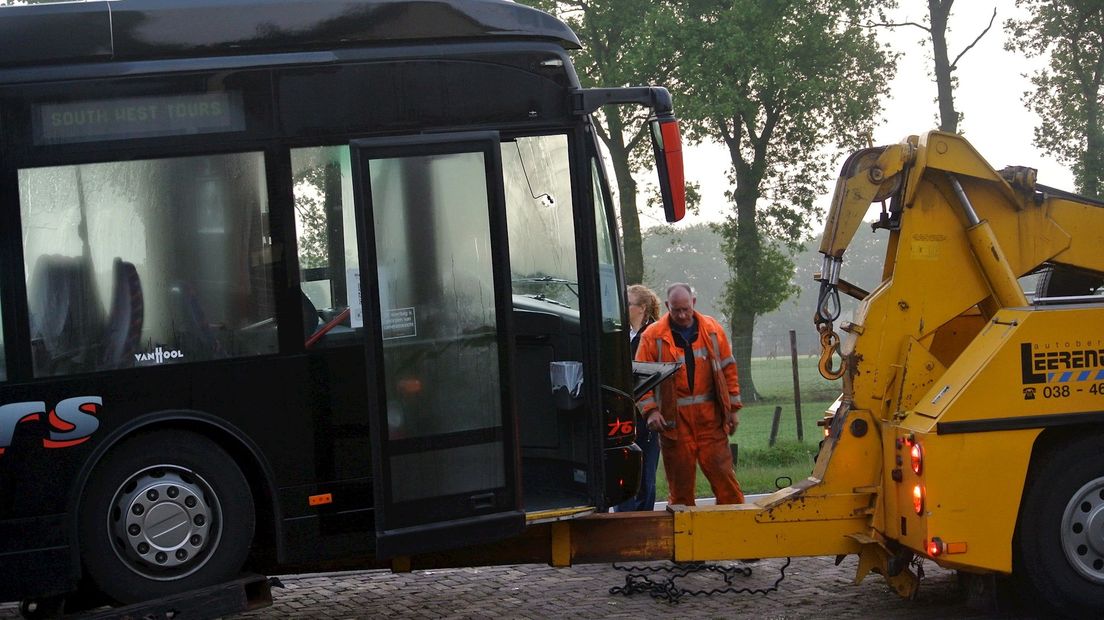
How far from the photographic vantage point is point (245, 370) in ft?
21.3

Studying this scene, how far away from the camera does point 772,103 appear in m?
35.5

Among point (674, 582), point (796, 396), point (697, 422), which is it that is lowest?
point (674, 582)

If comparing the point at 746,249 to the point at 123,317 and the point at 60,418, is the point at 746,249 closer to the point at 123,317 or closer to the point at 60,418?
the point at 123,317

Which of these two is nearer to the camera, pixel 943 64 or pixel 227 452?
pixel 227 452

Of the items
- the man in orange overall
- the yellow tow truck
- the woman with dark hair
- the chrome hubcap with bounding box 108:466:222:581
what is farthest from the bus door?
the woman with dark hair

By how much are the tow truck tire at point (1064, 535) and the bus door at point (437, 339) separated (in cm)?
282

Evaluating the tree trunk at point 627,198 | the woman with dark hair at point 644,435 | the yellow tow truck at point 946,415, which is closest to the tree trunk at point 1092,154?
the tree trunk at point 627,198

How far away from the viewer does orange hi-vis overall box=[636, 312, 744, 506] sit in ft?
30.2

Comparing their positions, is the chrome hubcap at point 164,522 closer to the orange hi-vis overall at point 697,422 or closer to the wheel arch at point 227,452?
the wheel arch at point 227,452

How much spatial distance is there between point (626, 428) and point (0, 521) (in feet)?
10.8

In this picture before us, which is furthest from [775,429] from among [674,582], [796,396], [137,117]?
[137,117]

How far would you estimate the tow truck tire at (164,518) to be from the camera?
628 centimetres

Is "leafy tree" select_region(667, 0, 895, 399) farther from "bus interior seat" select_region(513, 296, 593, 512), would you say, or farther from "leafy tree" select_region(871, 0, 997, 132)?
"bus interior seat" select_region(513, 296, 593, 512)

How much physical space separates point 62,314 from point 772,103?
30996 mm
